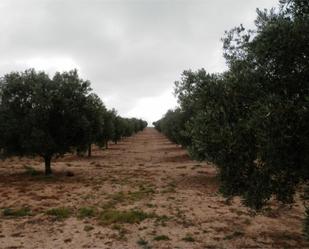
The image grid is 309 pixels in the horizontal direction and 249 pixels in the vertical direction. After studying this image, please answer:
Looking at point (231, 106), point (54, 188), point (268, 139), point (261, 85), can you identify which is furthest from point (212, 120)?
point (54, 188)

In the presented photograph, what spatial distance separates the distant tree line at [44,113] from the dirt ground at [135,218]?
A: 4402mm

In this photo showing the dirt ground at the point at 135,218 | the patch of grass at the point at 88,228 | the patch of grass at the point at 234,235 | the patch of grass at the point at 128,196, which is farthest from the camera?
the patch of grass at the point at 128,196

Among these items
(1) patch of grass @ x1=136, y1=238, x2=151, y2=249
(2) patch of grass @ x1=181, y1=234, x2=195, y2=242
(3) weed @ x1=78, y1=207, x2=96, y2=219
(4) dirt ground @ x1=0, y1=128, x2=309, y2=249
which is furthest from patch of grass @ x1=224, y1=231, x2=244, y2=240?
(3) weed @ x1=78, y1=207, x2=96, y2=219

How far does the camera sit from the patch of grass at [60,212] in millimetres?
19344

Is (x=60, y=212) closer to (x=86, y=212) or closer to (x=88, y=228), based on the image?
(x=86, y=212)

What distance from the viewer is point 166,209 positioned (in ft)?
68.6

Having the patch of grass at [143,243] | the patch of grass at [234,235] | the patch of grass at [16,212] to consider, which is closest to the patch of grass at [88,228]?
the patch of grass at [143,243]

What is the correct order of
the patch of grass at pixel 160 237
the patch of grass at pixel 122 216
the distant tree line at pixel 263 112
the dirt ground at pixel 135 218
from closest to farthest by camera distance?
the distant tree line at pixel 263 112 < the dirt ground at pixel 135 218 < the patch of grass at pixel 160 237 < the patch of grass at pixel 122 216

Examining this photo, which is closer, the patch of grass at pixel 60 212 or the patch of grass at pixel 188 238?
the patch of grass at pixel 188 238

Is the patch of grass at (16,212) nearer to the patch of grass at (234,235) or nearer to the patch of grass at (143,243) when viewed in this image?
the patch of grass at (143,243)

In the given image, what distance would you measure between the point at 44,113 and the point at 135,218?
56.9 feet

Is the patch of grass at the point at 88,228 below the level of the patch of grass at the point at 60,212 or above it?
below

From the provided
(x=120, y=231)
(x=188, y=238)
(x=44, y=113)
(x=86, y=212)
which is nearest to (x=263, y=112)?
(x=188, y=238)

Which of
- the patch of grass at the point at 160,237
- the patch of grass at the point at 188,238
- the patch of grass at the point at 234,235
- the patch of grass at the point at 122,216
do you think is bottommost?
the patch of grass at the point at 234,235
